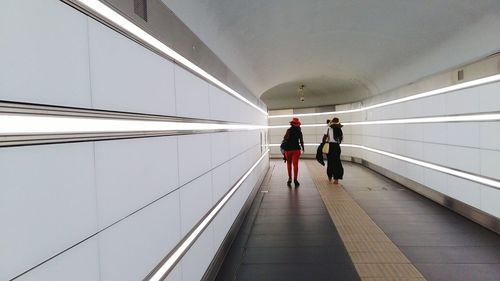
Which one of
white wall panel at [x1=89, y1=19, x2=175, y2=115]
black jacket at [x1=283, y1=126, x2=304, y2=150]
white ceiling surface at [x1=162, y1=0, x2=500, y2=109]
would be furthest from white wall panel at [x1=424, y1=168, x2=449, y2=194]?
white wall panel at [x1=89, y1=19, x2=175, y2=115]

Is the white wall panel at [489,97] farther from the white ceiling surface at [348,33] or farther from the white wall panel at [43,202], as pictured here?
the white wall panel at [43,202]

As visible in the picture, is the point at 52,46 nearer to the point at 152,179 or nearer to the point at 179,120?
the point at 152,179

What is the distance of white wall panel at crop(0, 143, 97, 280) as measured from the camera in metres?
0.91

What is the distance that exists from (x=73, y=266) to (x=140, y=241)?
21.2 inches

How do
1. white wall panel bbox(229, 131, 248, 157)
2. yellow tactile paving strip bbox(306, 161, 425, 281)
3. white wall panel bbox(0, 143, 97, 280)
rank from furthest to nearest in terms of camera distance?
white wall panel bbox(229, 131, 248, 157) < yellow tactile paving strip bbox(306, 161, 425, 281) < white wall panel bbox(0, 143, 97, 280)

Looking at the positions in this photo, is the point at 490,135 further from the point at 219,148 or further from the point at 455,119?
the point at 219,148

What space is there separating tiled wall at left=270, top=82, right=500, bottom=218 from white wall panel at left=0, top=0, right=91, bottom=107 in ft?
15.4

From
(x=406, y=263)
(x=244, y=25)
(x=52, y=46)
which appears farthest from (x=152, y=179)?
(x=244, y=25)

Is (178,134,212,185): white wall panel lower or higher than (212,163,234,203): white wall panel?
higher

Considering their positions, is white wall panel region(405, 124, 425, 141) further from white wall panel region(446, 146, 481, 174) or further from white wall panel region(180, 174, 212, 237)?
white wall panel region(180, 174, 212, 237)

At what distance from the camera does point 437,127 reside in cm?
584

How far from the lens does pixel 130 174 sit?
63.6 inches

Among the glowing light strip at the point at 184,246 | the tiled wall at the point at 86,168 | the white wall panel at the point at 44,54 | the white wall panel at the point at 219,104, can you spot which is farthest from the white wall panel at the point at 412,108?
the white wall panel at the point at 44,54

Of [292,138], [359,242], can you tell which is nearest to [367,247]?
[359,242]
